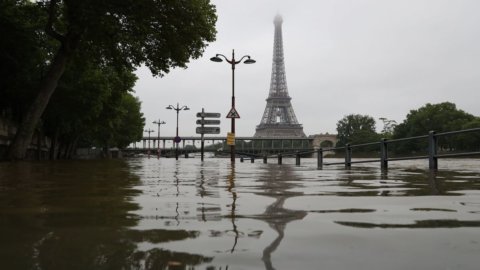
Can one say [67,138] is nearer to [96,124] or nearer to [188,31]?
[96,124]

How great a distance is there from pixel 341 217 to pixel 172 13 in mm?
18426

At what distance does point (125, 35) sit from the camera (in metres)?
20.5

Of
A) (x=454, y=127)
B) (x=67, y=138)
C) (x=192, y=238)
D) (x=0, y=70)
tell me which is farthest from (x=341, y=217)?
(x=454, y=127)

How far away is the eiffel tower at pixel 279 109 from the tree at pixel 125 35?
104 meters

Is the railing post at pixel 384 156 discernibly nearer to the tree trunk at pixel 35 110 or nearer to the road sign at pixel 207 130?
the tree trunk at pixel 35 110

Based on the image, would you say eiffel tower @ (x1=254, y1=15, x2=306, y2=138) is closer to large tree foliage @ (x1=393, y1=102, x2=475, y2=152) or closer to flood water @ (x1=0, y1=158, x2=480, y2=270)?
large tree foliage @ (x1=393, y1=102, x2=475, y2=152)

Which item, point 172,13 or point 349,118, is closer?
point 172,13

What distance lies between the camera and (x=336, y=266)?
6.64 ft

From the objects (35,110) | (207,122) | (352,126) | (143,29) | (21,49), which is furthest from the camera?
(352,126)

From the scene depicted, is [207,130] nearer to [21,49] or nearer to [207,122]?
[207,122]

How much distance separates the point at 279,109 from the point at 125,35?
111400mm

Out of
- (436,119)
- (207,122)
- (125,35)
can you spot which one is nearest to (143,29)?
(125,35)

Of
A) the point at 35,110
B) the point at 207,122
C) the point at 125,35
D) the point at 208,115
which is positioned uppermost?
the point at 125,35

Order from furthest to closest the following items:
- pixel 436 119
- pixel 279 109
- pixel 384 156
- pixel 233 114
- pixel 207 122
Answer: pixel 279 109, pixel 436 119, pixel 207 122, pixel 233 114, pixel 384 156
